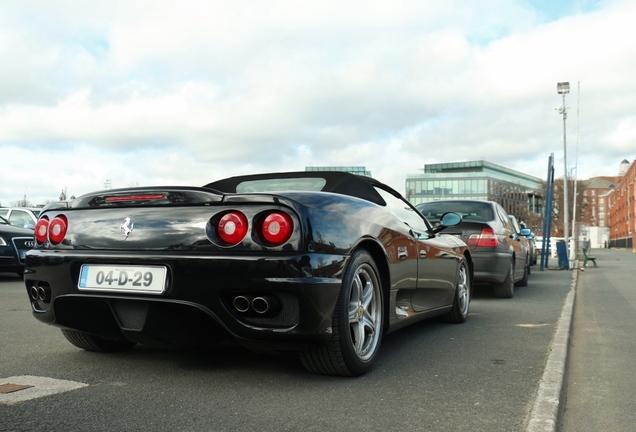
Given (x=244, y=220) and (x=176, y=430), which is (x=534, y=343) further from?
(x=176, y=430)

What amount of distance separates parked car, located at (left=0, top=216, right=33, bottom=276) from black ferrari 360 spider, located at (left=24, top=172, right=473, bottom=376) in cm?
780

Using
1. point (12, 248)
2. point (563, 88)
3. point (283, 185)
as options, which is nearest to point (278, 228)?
point (283, 185)

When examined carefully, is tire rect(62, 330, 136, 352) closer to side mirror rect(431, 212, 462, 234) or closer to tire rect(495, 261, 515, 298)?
side mirror rect(431, 212, 462, 234)

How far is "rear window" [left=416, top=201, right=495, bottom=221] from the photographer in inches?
363

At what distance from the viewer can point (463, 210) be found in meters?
9.50

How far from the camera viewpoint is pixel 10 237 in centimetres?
1102

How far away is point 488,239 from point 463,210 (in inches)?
38.7

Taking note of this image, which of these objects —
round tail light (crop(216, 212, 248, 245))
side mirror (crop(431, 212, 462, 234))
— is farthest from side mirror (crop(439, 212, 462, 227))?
round tail light (crop(216, 212, 248, 245))

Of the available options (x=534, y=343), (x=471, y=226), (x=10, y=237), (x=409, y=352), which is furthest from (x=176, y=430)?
(x=10, y=237)

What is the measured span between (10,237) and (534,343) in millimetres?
9197

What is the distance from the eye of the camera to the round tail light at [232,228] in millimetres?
3367

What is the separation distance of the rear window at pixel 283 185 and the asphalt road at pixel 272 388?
1140 mm

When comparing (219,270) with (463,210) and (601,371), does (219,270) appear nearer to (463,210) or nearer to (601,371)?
(601,371)

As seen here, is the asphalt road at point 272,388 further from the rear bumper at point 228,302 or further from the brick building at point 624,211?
the brick building at point 624,211
